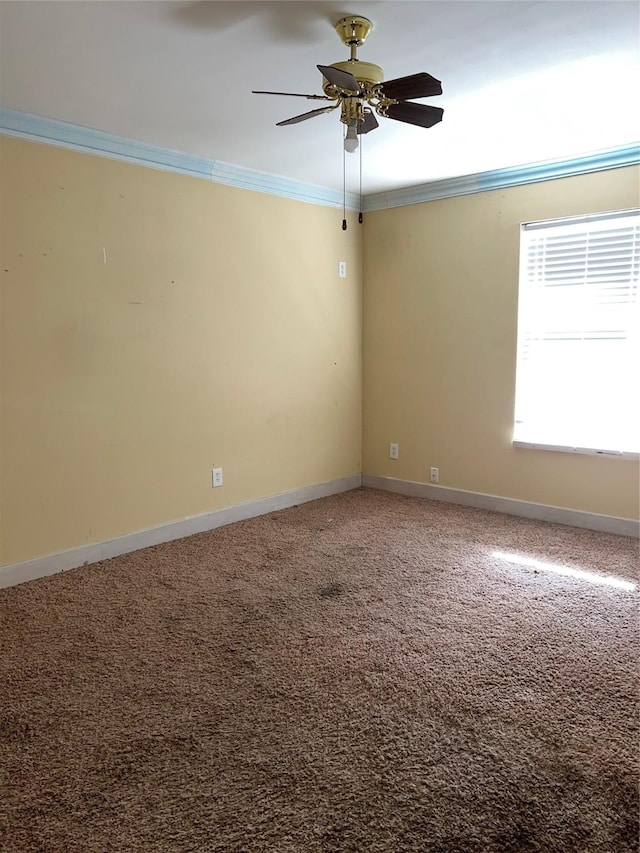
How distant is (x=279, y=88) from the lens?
8.68 ft

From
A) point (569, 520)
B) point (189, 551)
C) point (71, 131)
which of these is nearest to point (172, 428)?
point (189, 551)

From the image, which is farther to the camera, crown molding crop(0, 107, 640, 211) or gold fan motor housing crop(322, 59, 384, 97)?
crown molding crop(0, 107, 640, 211)

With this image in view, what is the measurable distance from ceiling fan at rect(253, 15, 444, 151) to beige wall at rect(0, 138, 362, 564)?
1444 millimetres

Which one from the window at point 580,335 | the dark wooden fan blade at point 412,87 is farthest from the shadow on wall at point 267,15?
the window at point 580,335

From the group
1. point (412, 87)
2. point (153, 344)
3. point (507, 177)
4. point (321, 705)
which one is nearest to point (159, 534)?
point (153, 344)

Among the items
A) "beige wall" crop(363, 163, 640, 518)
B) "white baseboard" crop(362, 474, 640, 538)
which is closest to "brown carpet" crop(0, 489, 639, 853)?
"white baseboard" crop(362, 474, 640, 538)

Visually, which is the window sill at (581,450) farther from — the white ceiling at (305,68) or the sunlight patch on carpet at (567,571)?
the white ceiling at (305,68)

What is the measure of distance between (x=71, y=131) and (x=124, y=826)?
122 inches

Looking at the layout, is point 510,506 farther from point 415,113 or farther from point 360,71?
point 360,71

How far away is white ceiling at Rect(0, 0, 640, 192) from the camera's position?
2033mm

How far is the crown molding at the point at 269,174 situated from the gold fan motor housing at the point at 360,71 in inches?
60.0

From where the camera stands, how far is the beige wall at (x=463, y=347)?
3.85 metres

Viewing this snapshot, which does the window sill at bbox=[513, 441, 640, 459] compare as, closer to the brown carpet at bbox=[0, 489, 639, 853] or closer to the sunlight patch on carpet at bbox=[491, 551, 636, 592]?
the brown carpet at bbox=[0, 489, 639, 853]

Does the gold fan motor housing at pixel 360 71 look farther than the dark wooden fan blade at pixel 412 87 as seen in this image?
Yes
